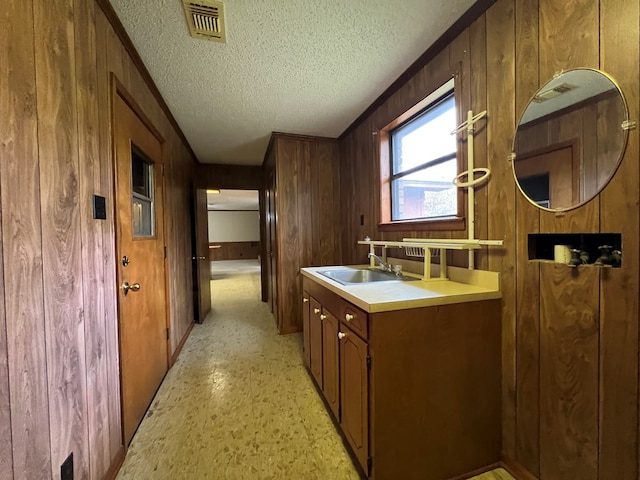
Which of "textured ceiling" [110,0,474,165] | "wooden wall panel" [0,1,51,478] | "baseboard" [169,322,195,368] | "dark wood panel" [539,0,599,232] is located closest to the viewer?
"wooden wall panel" [0,1,51,478]

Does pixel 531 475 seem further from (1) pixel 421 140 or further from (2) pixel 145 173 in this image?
(2) pixel 145 173

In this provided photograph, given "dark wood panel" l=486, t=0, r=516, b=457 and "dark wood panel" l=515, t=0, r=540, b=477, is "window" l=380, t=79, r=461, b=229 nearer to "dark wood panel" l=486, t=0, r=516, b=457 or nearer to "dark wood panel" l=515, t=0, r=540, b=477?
"dark wood panel" l=486, t=0, r=516, b=457

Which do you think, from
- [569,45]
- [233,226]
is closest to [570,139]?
[569,45]

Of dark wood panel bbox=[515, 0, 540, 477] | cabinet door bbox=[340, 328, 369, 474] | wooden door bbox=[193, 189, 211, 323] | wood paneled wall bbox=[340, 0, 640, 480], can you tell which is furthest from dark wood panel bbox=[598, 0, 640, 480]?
wooden door bbox=[193, 189, 211, 323]

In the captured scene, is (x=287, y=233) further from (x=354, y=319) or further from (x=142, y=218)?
(x=354, y=319)

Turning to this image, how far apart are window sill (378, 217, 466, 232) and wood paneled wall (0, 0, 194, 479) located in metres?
1.89

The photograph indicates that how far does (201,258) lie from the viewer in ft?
12.4

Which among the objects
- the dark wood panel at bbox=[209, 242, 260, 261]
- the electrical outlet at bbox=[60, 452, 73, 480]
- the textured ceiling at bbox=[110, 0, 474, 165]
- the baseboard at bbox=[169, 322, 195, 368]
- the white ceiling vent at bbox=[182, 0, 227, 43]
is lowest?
the baseboard at bbox=[169, 322, 195, 368]

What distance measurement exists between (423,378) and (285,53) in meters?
2.03

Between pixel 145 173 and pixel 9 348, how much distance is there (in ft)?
5.36

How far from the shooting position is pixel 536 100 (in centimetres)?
116

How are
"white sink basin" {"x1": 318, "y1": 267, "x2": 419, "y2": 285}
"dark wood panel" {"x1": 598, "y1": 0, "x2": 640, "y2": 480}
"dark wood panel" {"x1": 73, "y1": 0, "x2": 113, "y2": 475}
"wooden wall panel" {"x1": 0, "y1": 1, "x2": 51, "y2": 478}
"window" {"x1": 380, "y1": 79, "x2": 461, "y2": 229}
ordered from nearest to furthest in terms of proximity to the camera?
1. "wooden wall panel" {"x1": 0, "y1": 1, "x2": 51, "y2": 478}
2. "dark wood panel" {"x1": 598, "y1": 0, "x2": 640, "y2": 480}
3. "dark wood panel" {"x1": 73, "y1": 0, "x2": 113, "y2": 475}
4. "window" {"x1": 380, "y1": 79, "x2": 461, "y2": 229}
5. "white sink basin" {"x1": 318, "y1": 267, "x2": 419, "y2": 285}

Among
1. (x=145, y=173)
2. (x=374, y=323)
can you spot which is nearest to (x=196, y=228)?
(x=145, y=173)

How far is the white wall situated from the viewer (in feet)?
35.6
